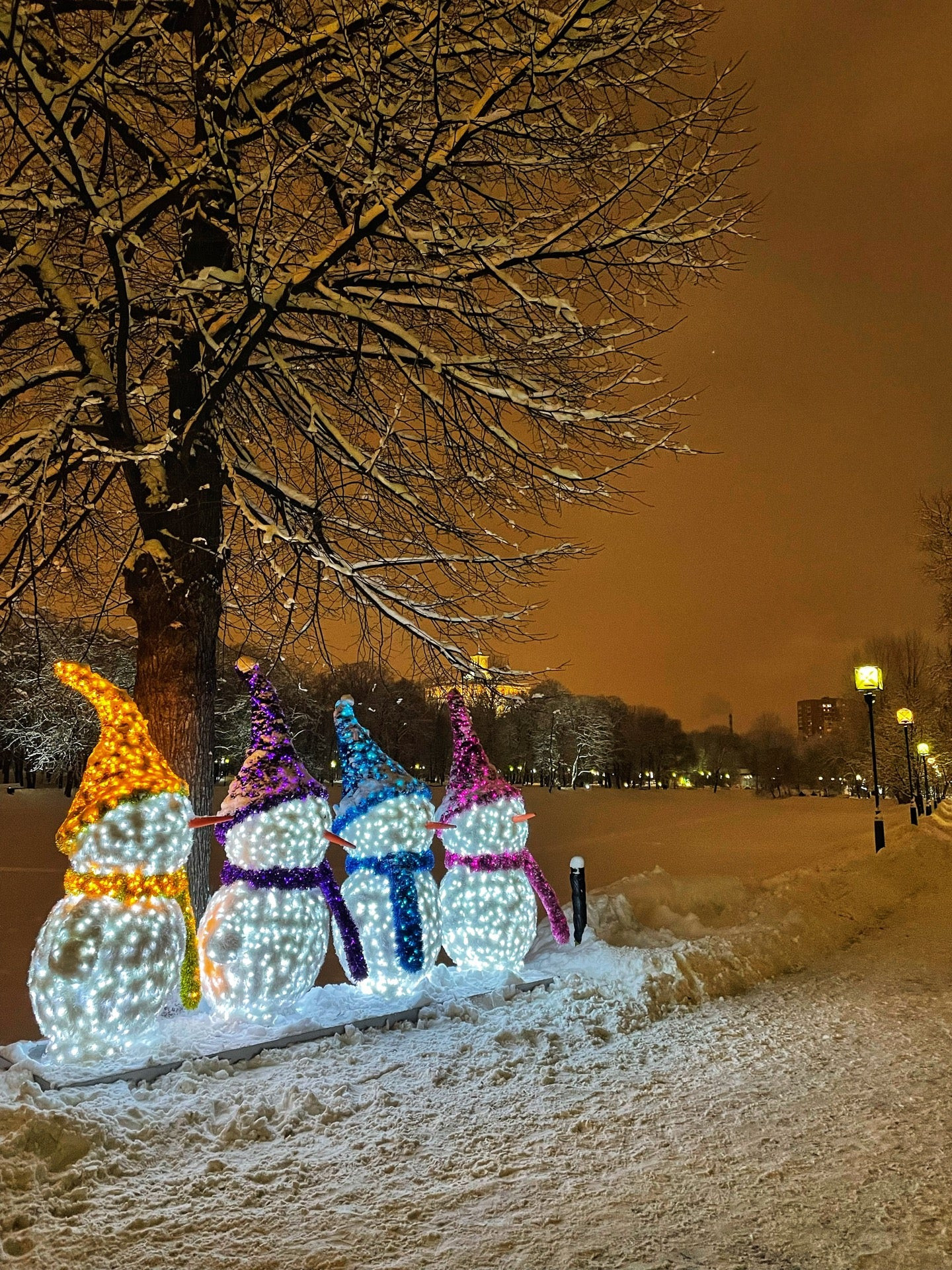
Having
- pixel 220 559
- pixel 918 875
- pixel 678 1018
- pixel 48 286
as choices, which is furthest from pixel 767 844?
pixel 48 286

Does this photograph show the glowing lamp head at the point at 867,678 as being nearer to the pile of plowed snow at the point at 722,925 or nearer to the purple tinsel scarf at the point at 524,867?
the pile of plowed snow at the point at 722,925

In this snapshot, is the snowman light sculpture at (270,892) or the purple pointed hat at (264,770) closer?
the snowman light sculpture at (270,892)

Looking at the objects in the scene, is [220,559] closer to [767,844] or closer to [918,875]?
[918,875]

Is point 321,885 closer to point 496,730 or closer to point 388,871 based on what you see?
point 388,871

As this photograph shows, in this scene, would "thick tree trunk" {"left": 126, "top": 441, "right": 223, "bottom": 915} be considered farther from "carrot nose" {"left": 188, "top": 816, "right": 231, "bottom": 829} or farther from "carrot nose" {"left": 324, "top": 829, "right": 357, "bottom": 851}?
"carrot nose" {"left": 324, "top": 829, "right": 357, "bottom": 851}

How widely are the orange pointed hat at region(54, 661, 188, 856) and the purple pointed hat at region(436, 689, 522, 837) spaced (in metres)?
2.35

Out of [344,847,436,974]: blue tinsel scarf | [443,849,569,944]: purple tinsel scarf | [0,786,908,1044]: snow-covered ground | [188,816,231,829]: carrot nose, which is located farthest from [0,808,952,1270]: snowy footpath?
[0,786,908,1044]: snow-covered ground

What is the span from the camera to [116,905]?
194 inches

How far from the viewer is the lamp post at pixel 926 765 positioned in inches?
1491

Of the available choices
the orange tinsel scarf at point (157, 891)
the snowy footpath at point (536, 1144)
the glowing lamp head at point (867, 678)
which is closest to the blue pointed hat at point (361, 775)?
the orange tinsel scarf at point (157, 891)

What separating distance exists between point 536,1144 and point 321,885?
7.84ft

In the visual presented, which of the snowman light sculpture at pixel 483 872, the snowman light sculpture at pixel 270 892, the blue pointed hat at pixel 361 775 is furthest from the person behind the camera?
the snowman light sculpture at pixel 483 872

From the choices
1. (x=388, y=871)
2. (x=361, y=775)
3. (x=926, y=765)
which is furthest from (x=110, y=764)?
(x=926, y=765)

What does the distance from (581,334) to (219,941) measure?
5510 mm
